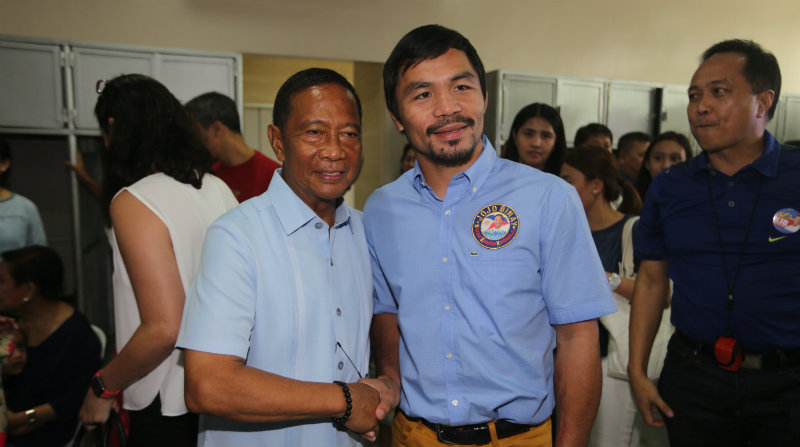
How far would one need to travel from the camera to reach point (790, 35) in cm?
677

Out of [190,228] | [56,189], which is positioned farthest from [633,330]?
[56,189]

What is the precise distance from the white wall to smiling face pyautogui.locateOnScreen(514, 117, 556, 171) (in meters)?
2.63

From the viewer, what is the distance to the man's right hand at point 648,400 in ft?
6.21

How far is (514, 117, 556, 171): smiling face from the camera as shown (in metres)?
3.01

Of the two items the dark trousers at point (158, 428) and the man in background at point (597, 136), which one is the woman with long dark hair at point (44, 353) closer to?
the dark trousers at point (158, 428)

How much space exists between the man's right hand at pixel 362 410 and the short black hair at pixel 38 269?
2120mm

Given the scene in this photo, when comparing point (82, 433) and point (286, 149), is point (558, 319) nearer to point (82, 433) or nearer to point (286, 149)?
point (286, 149)

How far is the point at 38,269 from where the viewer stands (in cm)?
252

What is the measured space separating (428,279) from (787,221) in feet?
4.07

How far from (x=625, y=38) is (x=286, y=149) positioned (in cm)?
606

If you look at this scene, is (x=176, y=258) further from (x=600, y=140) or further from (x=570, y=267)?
(x=600, y=140)

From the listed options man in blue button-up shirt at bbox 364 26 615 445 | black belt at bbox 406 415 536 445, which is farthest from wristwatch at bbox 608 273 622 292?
black belt at bbox 406 415 536 445

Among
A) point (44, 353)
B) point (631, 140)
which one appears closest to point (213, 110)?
point (44, 353)

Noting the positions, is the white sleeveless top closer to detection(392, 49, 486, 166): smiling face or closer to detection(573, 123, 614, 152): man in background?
detection(392, 49, 486, 166): smiling face
